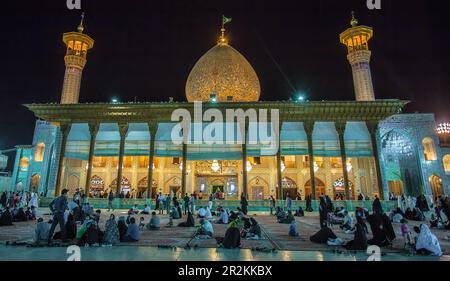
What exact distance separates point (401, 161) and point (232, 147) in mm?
19735

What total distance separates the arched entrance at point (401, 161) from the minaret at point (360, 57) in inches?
307

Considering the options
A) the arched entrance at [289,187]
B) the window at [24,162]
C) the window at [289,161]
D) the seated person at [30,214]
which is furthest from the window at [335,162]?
the window at [24,162]

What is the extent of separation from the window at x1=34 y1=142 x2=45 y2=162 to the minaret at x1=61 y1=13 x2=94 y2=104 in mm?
9348

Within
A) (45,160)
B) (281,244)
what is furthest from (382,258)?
(45,160)

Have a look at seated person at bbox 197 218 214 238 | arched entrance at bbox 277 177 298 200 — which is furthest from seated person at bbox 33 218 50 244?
arched entrance at bbox 277 177 298 200

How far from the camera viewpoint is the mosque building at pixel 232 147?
18125mm

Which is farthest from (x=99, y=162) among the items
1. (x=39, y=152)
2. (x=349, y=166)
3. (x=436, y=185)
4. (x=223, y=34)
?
(x=436, y=185)

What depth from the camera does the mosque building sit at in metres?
18.1

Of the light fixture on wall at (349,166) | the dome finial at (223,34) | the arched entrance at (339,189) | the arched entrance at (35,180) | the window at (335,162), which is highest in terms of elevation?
the dome finial at (223,34)

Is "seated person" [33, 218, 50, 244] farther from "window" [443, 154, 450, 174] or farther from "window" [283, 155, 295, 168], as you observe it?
"window" [443, 154, 450, 174]

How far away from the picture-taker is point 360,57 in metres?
23.5

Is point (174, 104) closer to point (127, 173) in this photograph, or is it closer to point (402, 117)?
point (127, 173)

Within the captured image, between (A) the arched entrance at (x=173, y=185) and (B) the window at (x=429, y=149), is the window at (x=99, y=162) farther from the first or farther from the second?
(B) the window at (x=429, y=149)

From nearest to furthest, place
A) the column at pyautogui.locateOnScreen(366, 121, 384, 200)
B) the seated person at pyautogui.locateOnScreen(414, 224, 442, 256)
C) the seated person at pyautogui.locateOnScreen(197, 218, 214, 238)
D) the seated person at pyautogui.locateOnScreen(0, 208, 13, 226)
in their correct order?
the seated person at pyautogui.locateOnScreen(414, 224, 442, 256), the seated person at pyautogui.locateOnScreen(197, 218, 214, 238), the seated person at pyautogui.locateOnScreen(0, 208, 13, 226), the column at pyautogui.locateOnScreen(366, 121, 384, 200)
